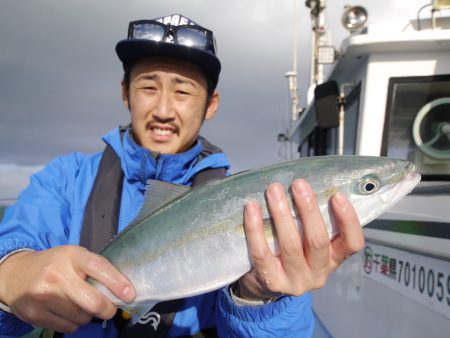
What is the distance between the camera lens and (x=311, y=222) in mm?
1844

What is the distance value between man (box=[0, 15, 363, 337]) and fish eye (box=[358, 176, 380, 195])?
14 centimetres

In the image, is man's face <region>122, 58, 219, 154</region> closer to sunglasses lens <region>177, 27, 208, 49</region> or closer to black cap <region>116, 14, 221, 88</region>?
black cap <region>116, 14, 221, 88</region>

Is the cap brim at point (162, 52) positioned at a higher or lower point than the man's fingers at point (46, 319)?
higher

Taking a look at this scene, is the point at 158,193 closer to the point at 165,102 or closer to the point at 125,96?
the point at 165,102

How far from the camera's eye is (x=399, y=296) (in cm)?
344

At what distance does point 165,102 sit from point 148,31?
63 cm

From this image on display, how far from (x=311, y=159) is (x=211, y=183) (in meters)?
0.52

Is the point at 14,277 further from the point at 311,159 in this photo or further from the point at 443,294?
the point at 443,294

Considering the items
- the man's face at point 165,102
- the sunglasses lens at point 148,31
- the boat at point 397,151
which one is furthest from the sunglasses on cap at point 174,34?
the boat at point 397,151

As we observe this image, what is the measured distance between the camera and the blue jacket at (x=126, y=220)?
83.4 inches

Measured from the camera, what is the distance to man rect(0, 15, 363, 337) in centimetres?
182

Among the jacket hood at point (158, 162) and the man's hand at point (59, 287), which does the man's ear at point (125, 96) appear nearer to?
the jacket hood at point (158, 162)

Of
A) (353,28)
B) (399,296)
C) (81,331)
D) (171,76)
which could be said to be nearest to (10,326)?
(81,331)

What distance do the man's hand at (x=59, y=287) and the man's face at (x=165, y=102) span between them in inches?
44.4
